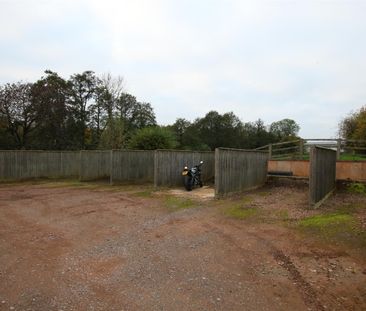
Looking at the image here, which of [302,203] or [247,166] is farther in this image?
[247,166]

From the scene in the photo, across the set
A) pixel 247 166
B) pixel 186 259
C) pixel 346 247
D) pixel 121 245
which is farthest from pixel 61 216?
pixel 247 166

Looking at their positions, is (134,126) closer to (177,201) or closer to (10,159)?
(10,159)

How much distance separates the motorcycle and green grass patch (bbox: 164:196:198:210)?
7.09ft

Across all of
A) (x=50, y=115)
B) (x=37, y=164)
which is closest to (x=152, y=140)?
(x=37, y=164)

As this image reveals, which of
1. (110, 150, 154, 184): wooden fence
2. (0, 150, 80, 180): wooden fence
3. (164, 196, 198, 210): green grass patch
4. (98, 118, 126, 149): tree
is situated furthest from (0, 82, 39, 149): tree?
(164, 196, 198, 210): green grass patch

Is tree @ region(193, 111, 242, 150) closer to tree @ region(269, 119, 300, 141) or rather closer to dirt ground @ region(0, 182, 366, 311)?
tree @ region(269, 119, 300, 141)

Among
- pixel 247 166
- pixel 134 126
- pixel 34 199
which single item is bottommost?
pixel 34 199

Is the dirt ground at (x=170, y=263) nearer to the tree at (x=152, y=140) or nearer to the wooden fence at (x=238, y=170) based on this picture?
the wooden fence at (x=238, y=170)

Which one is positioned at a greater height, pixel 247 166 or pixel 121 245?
pixel 247 166

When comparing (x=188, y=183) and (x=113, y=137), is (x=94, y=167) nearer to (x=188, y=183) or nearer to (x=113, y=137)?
(x=188, y=183)

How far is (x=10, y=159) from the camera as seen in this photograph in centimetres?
1677

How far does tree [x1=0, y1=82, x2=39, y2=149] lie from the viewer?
25.3 m

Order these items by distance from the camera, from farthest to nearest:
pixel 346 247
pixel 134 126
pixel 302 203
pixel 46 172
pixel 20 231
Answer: pixel 134 126, pixel 46 172, pixel 302 203, pixel 20 231, pixel 346 247

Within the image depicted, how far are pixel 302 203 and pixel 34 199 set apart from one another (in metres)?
8.23
